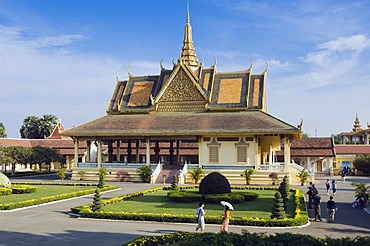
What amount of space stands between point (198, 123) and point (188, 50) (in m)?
13.9

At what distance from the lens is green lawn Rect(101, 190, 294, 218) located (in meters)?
18.5

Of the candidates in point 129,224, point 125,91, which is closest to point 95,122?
point 125,91

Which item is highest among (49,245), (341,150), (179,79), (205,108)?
(179,79)

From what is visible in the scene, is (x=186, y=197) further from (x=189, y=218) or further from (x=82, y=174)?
(x=82, y=174)

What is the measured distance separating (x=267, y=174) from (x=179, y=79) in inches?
520

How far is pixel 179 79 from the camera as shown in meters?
41.7

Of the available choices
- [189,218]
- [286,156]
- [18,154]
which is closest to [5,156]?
[18,154]

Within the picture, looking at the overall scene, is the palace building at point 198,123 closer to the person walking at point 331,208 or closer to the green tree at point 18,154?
the green tree at point 18,154

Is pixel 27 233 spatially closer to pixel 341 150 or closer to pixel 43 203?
pixel 43 203

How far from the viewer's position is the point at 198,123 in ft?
123

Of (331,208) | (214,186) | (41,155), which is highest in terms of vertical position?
(41,155)

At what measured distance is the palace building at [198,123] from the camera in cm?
3488

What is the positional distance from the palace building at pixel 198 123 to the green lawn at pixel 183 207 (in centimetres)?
1121

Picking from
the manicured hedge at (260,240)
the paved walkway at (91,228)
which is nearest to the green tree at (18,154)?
the paved walkway at (91,228)
